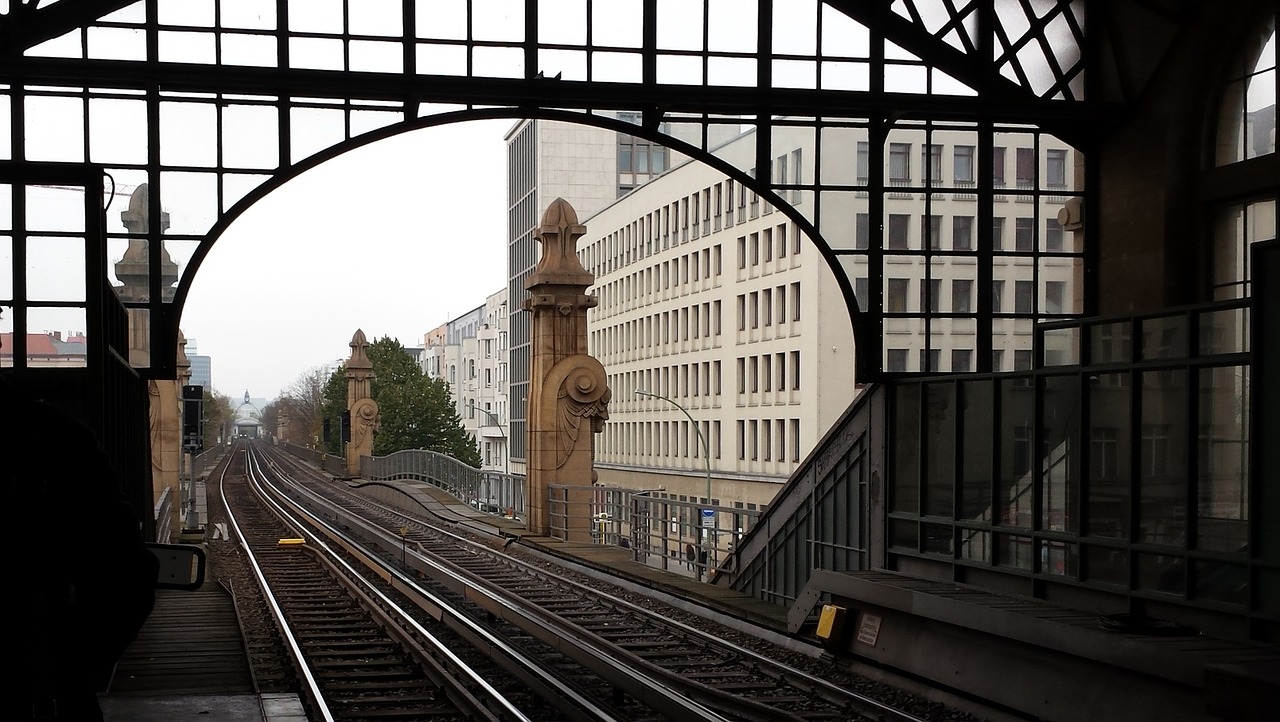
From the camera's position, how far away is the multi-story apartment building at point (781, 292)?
1683 cm

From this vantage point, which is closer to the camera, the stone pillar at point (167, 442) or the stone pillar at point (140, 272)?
the stone pillar at point (140, 272)

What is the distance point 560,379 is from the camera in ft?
90.2

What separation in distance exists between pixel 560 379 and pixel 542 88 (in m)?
12.4

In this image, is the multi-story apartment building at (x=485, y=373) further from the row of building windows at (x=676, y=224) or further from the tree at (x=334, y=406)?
the row of building windows at (x=676, y=224)

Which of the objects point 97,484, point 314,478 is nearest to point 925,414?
point 97,484

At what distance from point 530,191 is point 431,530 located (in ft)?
245

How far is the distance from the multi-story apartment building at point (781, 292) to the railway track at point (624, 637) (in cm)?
373

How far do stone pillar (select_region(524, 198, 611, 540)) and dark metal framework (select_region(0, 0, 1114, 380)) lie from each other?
10751 mm

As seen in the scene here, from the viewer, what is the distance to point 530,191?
105 m

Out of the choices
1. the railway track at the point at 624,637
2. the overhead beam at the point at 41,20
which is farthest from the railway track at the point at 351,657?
the overhead beam at the point at 41,20

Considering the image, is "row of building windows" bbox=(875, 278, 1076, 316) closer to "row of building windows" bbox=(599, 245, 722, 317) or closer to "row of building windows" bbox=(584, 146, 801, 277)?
"row of building windows" bbox=(584, 146, 801, 277)

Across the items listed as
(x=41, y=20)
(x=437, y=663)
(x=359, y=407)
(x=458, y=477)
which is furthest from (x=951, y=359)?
(x=359, y=407)

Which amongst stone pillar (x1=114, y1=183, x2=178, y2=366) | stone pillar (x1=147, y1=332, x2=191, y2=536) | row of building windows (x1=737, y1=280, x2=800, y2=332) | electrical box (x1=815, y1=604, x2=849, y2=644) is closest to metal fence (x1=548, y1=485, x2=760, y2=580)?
electrical box (x1=815, y1=604, x2=849, y2=644)

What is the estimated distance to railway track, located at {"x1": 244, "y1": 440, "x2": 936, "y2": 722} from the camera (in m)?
11.7
